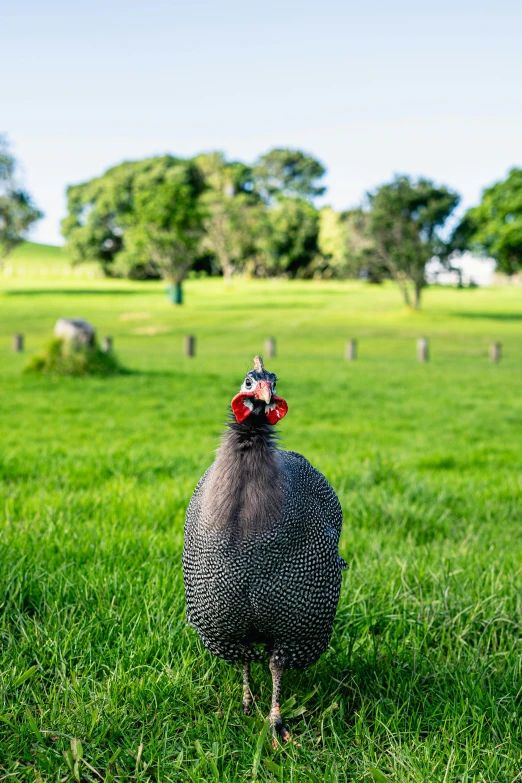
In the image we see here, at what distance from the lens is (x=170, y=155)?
76938 mm

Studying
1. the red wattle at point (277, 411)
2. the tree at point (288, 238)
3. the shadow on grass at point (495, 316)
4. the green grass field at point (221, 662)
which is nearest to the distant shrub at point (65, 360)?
the green grass field at point (221, 662)

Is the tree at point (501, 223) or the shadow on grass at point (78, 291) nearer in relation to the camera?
the tree at point (501, 223)

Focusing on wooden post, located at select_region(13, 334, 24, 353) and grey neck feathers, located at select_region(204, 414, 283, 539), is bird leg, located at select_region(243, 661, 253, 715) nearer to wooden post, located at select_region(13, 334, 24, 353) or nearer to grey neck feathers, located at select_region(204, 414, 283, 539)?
grey neck feathers, located at select_region(204, 414, 283, 539)

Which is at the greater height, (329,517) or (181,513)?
(329,517)

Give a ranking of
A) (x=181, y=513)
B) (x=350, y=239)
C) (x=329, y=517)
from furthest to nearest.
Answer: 1. (x=350, y=239)
2. (x=181, y=513)
3. (x=329, y=517)

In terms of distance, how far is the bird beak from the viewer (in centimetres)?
242

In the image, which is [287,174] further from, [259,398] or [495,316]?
[259,398]

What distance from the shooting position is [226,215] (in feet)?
219

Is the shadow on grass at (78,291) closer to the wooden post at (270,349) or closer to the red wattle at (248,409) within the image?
the wooden post at (270,349)

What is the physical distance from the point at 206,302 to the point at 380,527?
50040 millimetres

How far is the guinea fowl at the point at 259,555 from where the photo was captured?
254 cm

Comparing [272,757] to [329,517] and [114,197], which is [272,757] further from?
[114,197]

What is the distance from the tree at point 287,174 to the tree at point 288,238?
18.5 ft

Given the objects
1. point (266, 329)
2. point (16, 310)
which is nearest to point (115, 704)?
point (266, 329)
